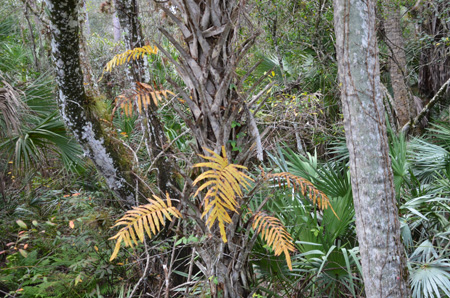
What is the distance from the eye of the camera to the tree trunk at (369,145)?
2.02 metres

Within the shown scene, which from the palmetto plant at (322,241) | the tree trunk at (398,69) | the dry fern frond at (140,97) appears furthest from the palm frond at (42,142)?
the tree trunk at (398,69)

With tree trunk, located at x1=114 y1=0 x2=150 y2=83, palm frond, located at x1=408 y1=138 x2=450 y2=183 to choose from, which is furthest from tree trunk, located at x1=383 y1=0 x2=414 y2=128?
tree trunk, located at x1=114 y1=0 x2=150 y2=83

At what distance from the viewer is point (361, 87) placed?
79.8 inches

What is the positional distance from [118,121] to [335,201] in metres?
4.53

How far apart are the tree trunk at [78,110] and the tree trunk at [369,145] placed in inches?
102

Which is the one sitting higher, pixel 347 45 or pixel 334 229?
pixel 347 45

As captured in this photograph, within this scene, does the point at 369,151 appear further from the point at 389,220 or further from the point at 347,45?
the point at 347,45

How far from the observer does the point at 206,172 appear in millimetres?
1606

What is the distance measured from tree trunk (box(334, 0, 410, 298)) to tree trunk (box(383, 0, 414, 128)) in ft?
16.0

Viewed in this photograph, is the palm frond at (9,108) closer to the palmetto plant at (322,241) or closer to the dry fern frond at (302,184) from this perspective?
the palmetto plant at (322,241)

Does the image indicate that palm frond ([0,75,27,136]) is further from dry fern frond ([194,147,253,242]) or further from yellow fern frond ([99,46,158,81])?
dry fern frond ([194,147,253,242])

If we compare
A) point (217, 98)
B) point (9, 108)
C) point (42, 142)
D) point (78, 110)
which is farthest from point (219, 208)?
point (42, 142)

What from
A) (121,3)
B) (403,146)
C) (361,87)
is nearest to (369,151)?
(361,87)

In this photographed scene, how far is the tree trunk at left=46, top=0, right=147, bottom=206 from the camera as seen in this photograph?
354 cm
